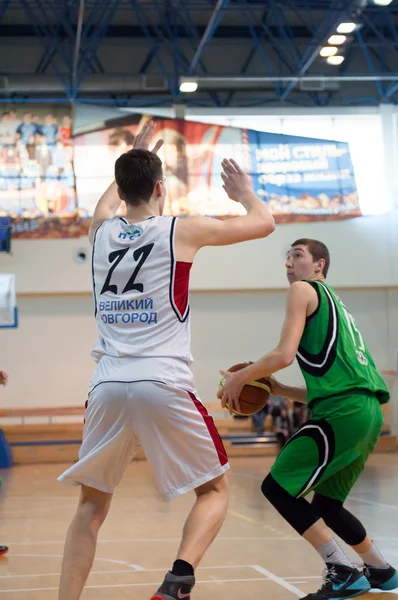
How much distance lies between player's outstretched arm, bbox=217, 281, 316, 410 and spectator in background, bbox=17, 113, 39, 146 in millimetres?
13963

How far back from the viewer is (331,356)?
3.93 meters

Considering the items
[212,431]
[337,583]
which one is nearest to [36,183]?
[337,583]

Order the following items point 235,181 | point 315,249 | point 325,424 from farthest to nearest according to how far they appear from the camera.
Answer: point 315,249, point 325,424, point 235,181

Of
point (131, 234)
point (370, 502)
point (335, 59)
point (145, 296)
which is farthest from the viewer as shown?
point (335, 59)

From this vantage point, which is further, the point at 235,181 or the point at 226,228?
the point at 235,181

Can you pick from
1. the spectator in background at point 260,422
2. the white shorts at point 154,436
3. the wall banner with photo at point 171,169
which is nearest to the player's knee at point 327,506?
the white shorts at point 154,436

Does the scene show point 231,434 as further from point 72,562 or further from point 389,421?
point 72,562

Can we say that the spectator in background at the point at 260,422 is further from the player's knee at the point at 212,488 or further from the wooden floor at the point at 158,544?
the player's knee at the point at 212,488

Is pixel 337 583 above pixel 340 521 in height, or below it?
below

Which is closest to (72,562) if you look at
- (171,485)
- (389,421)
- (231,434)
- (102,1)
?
(171,485)

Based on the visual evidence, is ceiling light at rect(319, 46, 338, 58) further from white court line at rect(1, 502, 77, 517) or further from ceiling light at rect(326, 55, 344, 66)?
white court line at rect(1, 502, 77, 517)

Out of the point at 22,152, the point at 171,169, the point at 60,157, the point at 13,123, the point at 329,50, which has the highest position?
the point at 329,50

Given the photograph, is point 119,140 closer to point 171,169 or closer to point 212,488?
point 171,169

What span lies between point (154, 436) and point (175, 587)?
527 mm
